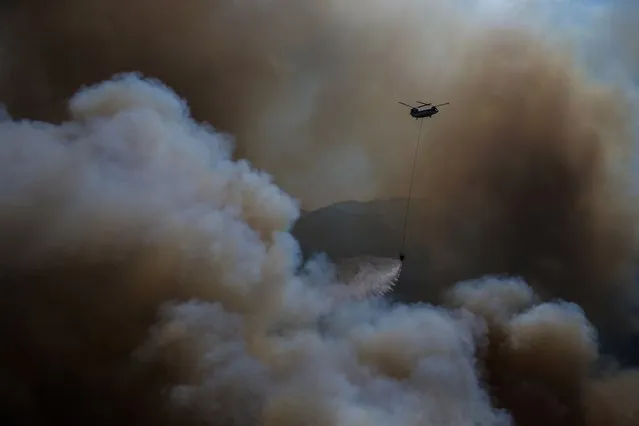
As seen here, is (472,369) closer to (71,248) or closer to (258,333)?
(258,333)

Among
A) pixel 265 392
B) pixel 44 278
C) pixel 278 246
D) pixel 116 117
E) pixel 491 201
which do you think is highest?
pixel 491 201

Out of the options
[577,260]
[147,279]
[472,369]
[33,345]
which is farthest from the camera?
[577,260]

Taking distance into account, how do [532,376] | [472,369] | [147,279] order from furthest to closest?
1. [532,376]
2. [472,369]
3. [147,279]

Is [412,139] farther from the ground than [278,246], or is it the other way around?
[412,139]

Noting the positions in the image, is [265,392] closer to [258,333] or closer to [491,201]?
[258,333]

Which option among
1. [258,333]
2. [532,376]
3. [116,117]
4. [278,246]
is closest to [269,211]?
[278,246]

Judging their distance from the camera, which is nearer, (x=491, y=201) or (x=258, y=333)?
(x=258, y=333)
